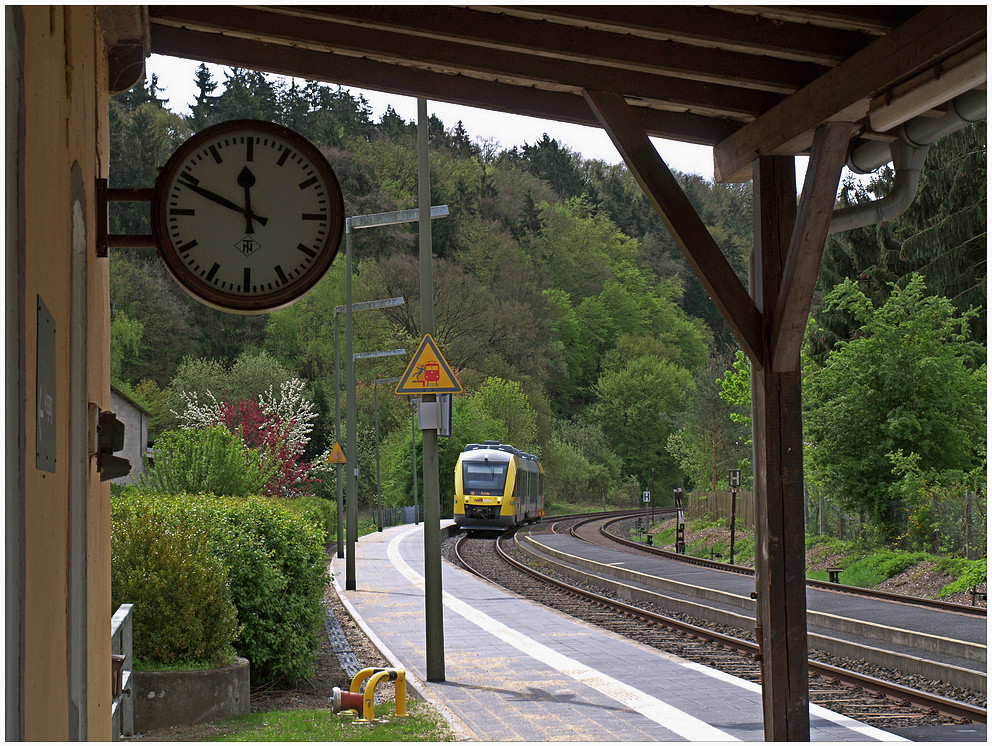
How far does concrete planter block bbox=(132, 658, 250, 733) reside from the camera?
7.30 m

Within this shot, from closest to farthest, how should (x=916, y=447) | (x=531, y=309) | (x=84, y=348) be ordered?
(x=84, y=348) < (x=916, y=447) < (x=531, y=309)

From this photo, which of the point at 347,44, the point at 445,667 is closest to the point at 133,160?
the point at 445,667

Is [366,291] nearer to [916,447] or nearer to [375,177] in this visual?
[375,177]

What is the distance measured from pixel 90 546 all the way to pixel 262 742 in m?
3.29

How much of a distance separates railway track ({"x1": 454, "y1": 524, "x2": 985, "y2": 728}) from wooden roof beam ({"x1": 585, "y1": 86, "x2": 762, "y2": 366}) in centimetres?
199

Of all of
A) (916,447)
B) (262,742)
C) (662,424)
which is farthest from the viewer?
(662,424)

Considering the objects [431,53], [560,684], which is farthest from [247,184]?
[560,684]

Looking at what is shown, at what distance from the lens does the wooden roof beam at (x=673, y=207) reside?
555 cm

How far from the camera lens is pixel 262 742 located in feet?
21.9

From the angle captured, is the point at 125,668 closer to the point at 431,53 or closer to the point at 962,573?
the point at 431,53

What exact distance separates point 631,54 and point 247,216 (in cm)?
233

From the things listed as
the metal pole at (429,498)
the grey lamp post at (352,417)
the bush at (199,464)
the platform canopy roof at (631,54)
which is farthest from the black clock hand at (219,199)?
the bush at (199,464)

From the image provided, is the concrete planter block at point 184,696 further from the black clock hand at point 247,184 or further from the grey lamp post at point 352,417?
the grey lamp post at point 352,417

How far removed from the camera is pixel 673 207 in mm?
5586
